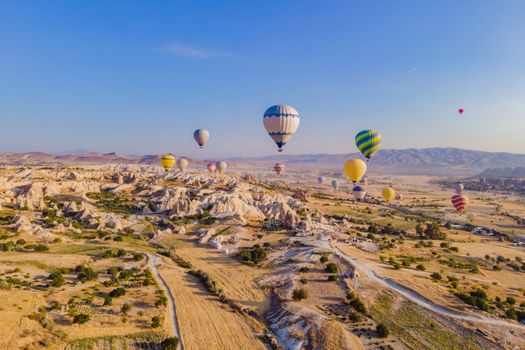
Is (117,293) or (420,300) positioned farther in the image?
(117,293)

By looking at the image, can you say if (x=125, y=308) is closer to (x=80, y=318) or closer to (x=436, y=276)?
(x=80, y=318)

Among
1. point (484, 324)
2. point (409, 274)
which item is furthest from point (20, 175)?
point (484, 324)

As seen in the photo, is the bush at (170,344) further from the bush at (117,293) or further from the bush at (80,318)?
the bush at (117,293)

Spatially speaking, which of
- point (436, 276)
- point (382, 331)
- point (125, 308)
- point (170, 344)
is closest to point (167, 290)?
point (125, 308)

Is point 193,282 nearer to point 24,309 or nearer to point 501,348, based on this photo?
point 24,309

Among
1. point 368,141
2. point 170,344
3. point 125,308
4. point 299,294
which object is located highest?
point 368,141

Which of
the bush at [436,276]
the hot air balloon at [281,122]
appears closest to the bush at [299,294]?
the bush at [436,276]
